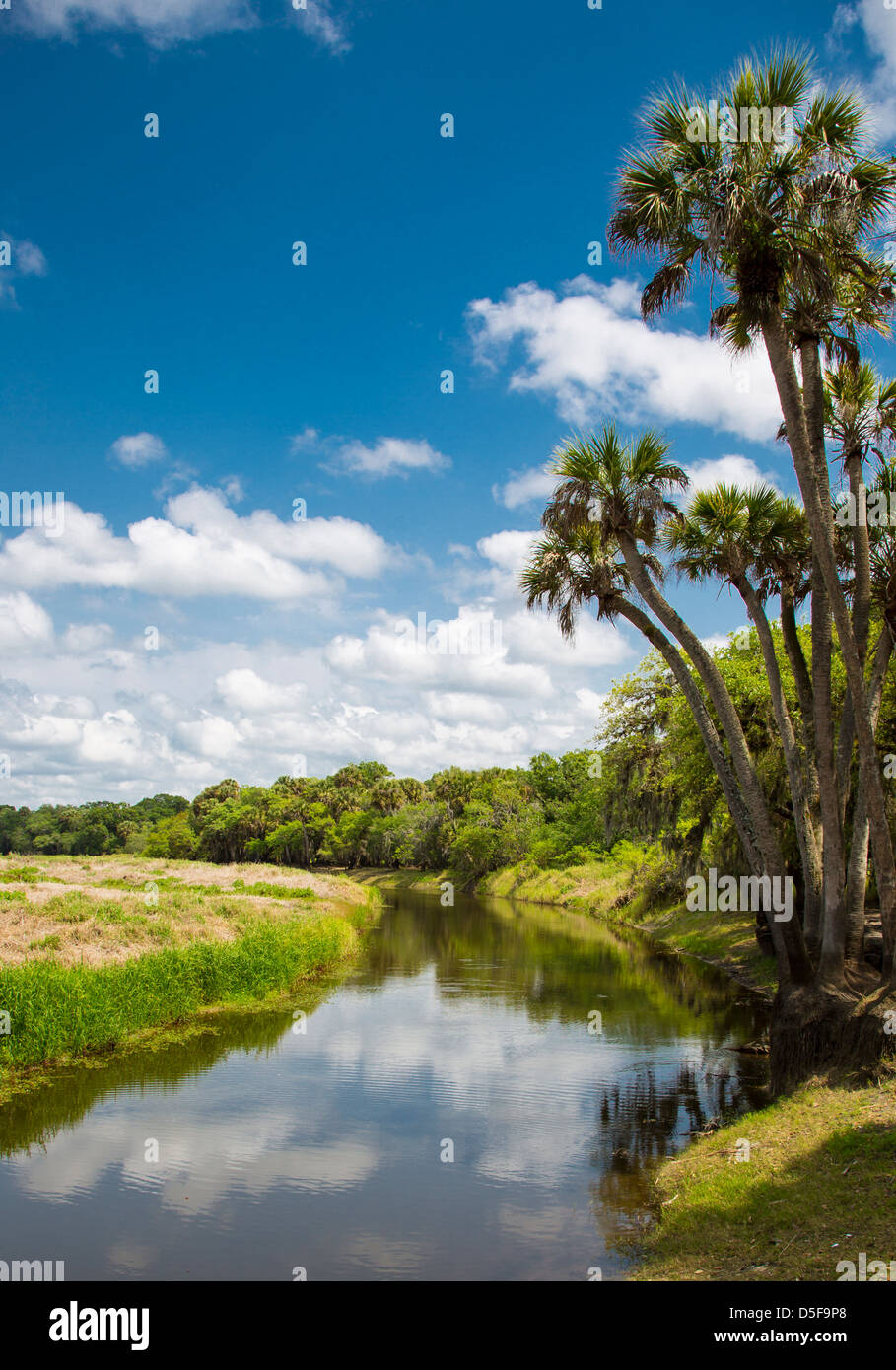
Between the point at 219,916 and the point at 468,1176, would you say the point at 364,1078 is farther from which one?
the point at 219,916

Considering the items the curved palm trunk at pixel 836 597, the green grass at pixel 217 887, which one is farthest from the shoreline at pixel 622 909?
the green grass at pixel 217 887

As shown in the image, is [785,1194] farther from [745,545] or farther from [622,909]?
[622,909]

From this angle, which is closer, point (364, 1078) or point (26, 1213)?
point (26, 1213)

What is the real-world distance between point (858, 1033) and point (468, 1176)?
605 cm

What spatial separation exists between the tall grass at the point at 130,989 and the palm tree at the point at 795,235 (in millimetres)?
15171

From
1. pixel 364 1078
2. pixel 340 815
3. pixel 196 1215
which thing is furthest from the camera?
pixel 340 815

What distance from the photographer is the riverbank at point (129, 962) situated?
17.2 m

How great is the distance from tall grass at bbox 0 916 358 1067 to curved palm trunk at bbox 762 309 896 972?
50.7 ft

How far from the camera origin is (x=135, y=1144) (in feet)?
44.0

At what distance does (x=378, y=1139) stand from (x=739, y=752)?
30.2ft

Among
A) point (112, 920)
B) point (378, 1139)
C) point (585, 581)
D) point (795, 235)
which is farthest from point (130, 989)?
point (795, 235)

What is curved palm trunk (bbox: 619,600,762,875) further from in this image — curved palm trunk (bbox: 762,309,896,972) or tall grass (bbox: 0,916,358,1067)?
tall grass (bbox: 0,916,358,1067)
